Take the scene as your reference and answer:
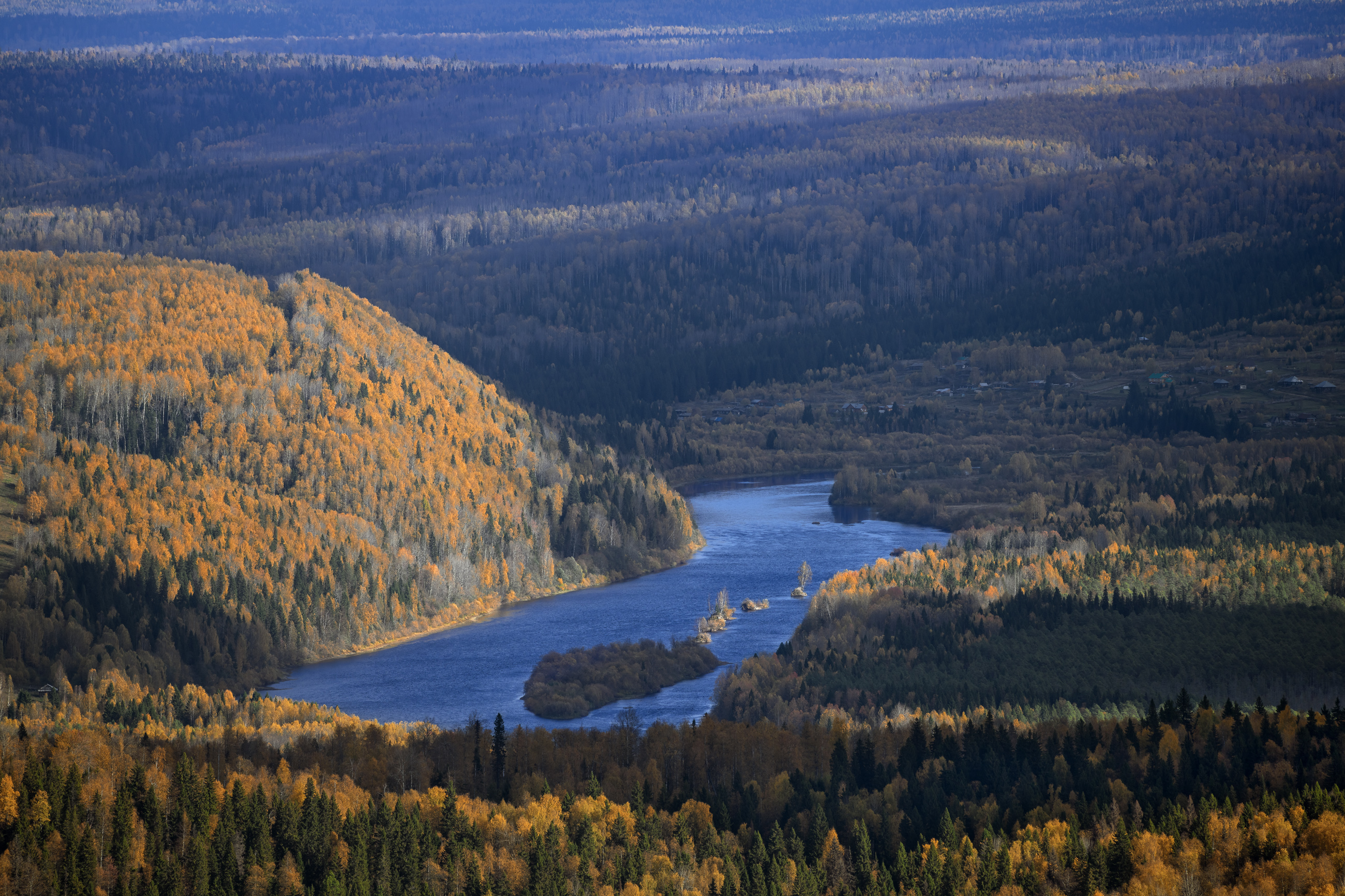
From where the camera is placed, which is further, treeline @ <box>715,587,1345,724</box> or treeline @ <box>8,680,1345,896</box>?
treeline @ <box>715,587,1345,724</box>

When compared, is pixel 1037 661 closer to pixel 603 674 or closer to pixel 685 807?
pixel 603 674

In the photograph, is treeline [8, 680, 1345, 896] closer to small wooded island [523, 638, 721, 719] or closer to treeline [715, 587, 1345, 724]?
treeline [715, 587, 1345, 724]

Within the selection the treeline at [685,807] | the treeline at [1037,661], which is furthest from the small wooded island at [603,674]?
the treeline at [685,807]

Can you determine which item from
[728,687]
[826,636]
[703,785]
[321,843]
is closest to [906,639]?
[826,636]

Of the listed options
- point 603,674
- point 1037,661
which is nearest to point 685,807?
point 603,674

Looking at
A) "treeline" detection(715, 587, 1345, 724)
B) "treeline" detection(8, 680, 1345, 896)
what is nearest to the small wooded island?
"treeline" detection(715, 587, 1345, 724)

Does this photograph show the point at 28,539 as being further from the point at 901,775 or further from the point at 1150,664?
the point at 1150,664
